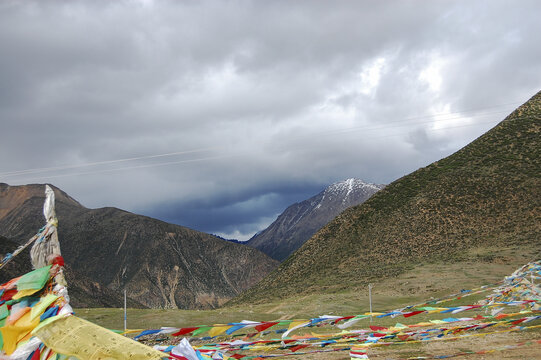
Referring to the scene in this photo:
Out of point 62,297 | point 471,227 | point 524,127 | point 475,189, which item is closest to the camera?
point 62,297

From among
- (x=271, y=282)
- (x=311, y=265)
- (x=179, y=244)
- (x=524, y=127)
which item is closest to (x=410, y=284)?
(x=311, y=265)

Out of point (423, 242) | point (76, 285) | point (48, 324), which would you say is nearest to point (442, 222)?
point (423, 242)

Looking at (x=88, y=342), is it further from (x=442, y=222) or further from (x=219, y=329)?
(x=442, y=222)

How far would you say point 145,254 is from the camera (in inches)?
4946

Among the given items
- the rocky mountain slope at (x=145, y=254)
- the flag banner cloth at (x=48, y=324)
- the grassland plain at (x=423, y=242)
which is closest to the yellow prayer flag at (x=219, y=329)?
the flag banner cloth at (x=48, y=324)

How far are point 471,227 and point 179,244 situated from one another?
9961 centimetres

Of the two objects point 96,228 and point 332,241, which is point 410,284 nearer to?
point 332,241

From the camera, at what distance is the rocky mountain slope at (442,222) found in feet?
157

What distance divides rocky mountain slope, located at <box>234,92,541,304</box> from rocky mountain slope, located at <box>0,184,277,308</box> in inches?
2415

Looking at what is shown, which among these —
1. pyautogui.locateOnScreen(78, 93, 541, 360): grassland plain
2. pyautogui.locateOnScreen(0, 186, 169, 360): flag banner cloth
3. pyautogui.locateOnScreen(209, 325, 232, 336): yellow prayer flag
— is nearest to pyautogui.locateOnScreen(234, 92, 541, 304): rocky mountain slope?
pyautogui.locateOnScreen(78, 93, 541, 360): grassland plain

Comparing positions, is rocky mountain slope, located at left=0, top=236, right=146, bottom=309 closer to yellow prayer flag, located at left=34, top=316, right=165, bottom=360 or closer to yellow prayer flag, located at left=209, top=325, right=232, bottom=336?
yellow prayer flag, located at left=209, top=325, right=232, bottom=336

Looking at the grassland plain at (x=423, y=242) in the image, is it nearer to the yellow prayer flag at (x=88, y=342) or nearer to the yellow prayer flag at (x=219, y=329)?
the yellow prayer flag at (x=219, y=329)

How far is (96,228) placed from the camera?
132875 mm

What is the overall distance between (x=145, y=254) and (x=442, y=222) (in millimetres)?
91513
